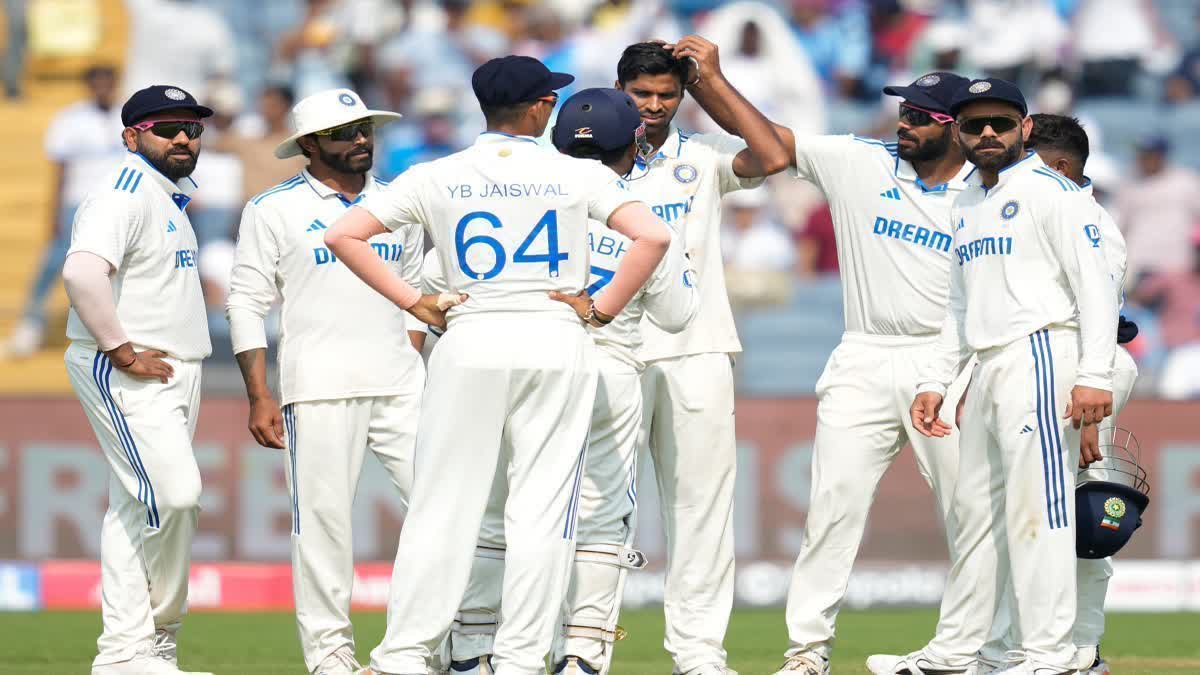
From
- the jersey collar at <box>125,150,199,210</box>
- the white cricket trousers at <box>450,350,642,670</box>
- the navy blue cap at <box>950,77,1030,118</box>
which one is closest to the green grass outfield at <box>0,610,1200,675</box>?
the white cricket trousers at <box>450,350,642,670</box>

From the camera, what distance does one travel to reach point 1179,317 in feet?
43.9

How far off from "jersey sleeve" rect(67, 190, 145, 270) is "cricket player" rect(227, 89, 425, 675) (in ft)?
1.51

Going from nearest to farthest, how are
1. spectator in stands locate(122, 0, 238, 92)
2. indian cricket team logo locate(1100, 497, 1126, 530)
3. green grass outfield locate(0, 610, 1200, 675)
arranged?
indian cricket team logo locate(1100, 497, 1126, 530) → green grass outfield locate(0, 610, 1200, 675) → spectator in stands locate(122, 0, 238, 92)

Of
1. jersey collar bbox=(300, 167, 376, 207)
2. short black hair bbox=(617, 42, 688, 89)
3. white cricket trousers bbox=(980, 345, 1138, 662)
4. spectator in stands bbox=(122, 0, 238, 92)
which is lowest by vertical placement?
white cricket trousers bbox=(980, 345, 1138, 662)

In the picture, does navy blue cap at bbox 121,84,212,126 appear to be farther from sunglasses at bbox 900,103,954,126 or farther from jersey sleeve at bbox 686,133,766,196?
sunglasses at bbox 900,103,954,126

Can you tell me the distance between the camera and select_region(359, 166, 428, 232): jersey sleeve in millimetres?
6062

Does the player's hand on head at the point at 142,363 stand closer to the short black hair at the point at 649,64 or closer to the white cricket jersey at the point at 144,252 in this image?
the white cricket jersey at the point at 144,252

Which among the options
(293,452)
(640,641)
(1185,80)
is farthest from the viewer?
(1185,80)

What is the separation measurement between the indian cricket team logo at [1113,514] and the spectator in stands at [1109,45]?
10025mm

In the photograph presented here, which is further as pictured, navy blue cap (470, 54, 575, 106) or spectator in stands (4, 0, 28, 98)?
spectator in stands (4, 0, 28, 98)

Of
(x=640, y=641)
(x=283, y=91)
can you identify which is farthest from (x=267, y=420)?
(x=283, y=91)

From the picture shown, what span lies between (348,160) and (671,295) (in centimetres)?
164

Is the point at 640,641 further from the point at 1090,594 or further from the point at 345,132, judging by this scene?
the point at 345,132

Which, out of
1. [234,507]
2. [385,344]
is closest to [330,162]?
[385,344]
